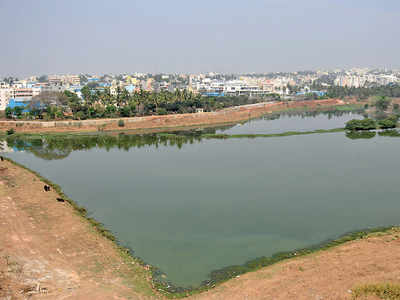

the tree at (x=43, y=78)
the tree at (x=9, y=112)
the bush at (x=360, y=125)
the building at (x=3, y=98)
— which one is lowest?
the bush at (x=360, y=125)

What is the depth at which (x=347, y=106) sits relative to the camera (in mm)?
66688

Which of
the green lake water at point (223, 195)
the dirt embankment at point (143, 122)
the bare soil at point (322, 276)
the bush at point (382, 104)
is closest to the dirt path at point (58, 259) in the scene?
Result: the green lake water at point (223, 195)

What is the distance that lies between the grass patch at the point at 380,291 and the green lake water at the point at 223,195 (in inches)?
132

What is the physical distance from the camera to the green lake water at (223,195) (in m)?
12.5

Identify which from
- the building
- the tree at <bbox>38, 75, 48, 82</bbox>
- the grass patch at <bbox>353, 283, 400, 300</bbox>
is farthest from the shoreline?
the tree at <bbox>38, 75, 48, 82</bbox>

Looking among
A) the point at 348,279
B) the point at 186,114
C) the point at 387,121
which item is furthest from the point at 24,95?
the point at 348,279

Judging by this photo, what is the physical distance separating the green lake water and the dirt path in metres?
1.01

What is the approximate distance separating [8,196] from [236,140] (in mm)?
20700

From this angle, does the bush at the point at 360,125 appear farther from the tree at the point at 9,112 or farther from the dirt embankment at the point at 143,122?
the tree at the point at 9,112

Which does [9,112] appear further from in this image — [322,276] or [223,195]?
[322,276]

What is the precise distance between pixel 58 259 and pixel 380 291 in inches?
340

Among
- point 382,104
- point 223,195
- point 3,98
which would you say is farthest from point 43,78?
point 223,195

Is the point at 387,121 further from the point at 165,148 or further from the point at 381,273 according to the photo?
the point at 381,273

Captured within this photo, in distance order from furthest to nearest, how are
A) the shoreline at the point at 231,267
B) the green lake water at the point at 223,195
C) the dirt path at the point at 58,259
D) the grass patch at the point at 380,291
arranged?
the green lake water at the point at 223,195
the shoreline at the point at 231,267
the dirt path at the point at 58,259
the grass patch at the point at 380,291
